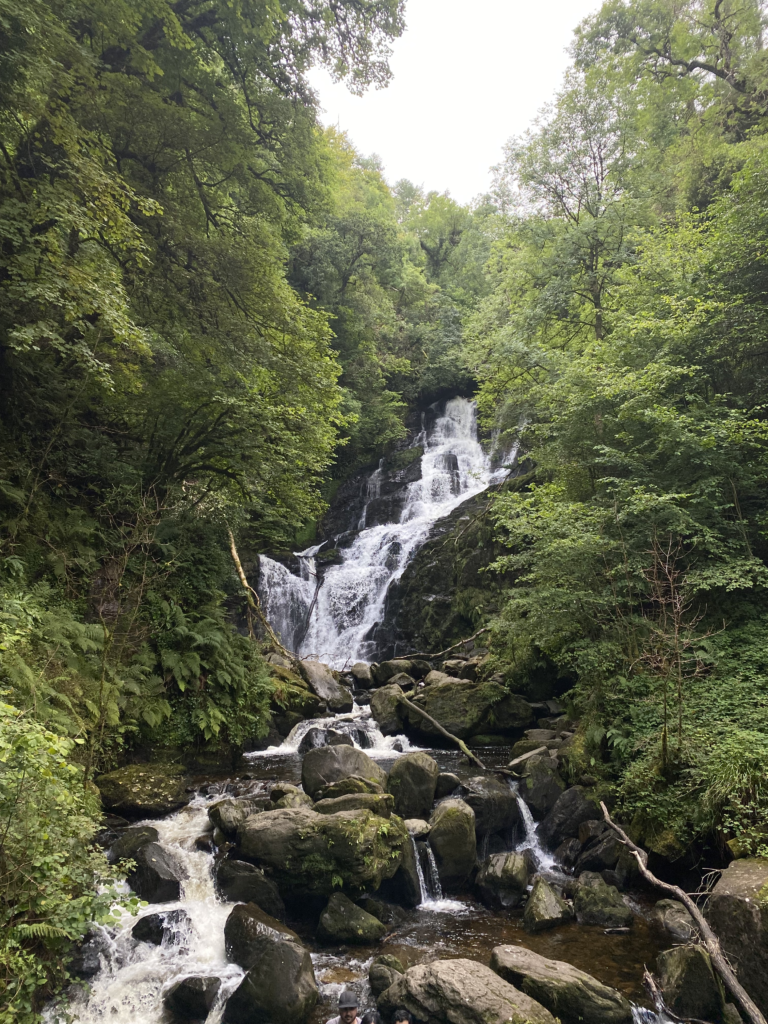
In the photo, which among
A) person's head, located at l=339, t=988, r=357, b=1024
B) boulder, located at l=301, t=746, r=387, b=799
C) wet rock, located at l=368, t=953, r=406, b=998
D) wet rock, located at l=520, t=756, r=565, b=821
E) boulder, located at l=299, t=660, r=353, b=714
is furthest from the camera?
boulder, located at l=299, t=660, r=353, b=714

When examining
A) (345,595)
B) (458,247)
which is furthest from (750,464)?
(458,247)

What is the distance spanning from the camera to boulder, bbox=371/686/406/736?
40.6ft

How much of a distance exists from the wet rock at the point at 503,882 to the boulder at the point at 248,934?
2.57 m

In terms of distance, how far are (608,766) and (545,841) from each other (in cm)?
151

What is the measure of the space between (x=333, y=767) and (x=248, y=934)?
3.09 m

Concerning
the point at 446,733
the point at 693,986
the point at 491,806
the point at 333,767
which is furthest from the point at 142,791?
the point at 693,986

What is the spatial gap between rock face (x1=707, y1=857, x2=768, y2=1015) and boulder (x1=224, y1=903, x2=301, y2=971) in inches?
162

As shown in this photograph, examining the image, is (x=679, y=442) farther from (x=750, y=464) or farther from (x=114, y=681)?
(x=114, y=681)

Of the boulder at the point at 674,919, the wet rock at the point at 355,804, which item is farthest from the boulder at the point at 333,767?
the boulder at the point at 674,919

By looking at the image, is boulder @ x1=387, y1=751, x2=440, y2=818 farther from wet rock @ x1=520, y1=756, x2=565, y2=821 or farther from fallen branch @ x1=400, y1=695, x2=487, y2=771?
fallen branch @ x1=400, y1=695, x2=487, y2=771

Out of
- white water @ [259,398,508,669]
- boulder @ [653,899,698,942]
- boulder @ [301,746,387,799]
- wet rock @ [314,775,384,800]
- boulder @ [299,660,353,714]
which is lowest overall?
boulder @ [653,899,698,942]

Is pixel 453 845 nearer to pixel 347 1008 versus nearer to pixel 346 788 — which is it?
pixel 346 788

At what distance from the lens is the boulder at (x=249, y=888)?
626cm

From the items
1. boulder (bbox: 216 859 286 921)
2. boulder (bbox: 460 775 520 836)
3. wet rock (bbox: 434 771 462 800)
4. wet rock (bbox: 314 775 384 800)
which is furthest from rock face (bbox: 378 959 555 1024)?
wet rock (bbox: 434 771 462 800)
